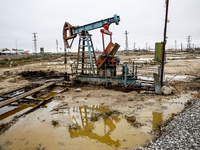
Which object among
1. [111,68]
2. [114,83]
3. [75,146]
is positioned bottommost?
[75,146]

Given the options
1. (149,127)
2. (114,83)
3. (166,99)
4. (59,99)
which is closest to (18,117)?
(59,99)

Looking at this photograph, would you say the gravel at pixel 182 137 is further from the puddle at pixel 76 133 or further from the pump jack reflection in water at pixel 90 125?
the pump jack reflection in water at pixel 90 125

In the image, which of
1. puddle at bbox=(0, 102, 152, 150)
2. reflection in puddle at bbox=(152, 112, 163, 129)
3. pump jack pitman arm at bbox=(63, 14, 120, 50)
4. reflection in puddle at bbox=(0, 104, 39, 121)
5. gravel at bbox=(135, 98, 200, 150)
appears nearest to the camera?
gravel at bbox=(135, 98, 200, 150)

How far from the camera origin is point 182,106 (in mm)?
5277

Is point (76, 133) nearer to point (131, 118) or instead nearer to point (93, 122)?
point (93, 122)

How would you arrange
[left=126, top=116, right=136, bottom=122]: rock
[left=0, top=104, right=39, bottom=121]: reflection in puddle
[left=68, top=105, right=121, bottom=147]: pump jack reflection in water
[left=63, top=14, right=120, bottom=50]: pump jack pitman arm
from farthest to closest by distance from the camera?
[left=63, top=14, right=120, bottom=50]: pump jack pitman arm < [left=0, top=104, right=39, bottom=121]: reflection in puddle < [left=126, top=116, right=136, bottom=122]: rock < [left=68, top=105, right=121, bottom=147]: pump jack reflection in water

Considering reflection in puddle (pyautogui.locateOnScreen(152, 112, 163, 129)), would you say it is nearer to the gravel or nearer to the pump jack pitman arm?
the gravel

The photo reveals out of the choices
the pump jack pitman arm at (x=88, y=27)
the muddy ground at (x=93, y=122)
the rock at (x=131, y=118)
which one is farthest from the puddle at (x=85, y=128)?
the pump jack pitman arm at (x=88, y=27)

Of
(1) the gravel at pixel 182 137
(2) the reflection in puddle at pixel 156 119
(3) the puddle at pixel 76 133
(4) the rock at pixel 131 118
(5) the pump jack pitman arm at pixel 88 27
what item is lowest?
(3) the puddle at pixel 76 133

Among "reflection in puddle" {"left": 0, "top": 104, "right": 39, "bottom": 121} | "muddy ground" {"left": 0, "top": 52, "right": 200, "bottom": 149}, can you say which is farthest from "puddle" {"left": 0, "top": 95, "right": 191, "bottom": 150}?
"reflection in puddle" {"left": 0, "top": 104, "right": 39, "bottom": 121}

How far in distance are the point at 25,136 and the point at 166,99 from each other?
5.69 meters

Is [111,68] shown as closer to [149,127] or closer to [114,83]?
[114,83]

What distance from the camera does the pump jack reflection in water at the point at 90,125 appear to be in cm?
353

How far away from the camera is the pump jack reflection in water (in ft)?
11.6
